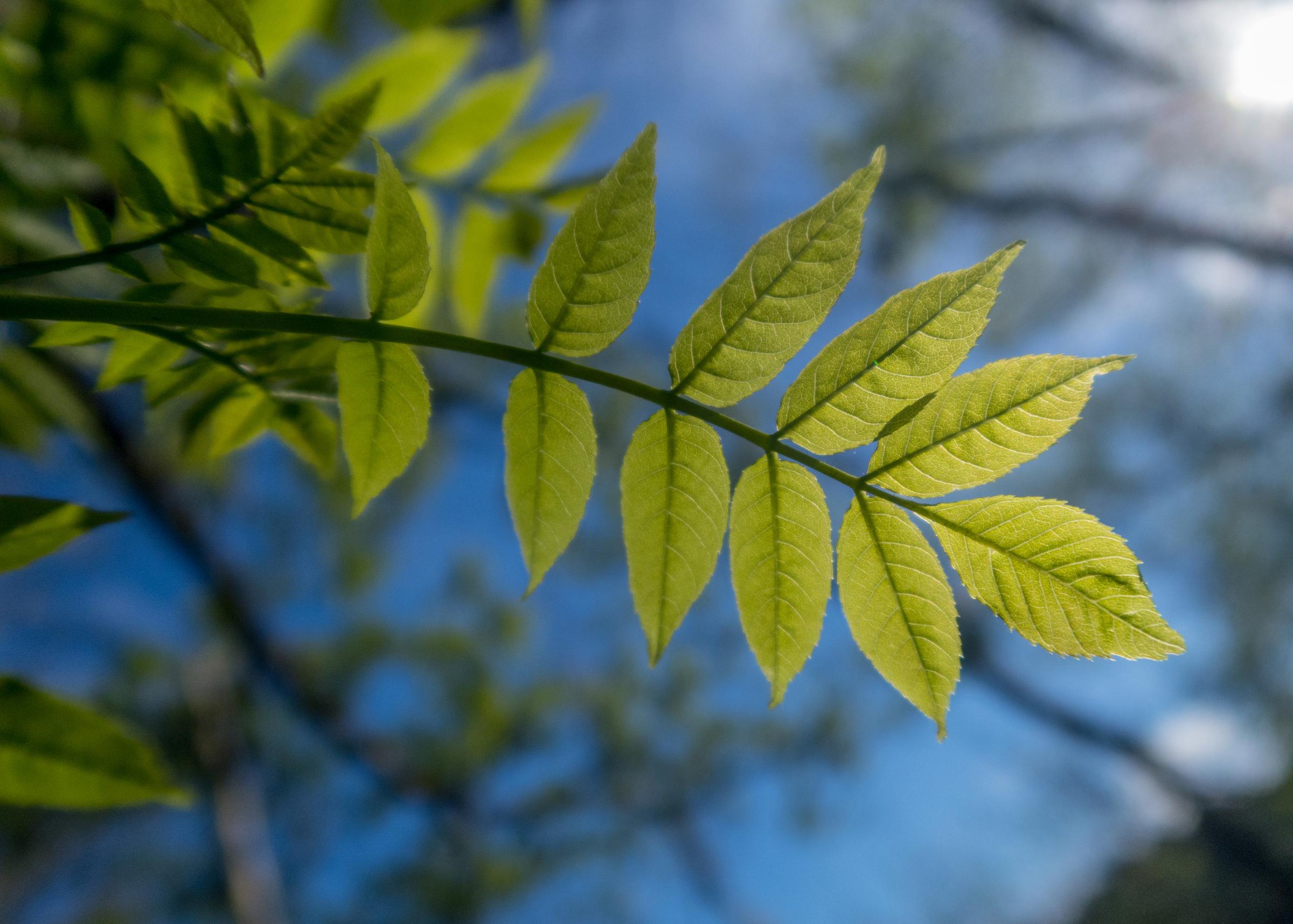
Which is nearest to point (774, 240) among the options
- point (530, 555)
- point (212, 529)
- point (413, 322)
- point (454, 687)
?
point (530, 555)

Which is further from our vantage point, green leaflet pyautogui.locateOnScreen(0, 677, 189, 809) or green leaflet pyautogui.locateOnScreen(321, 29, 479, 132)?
green leaflet pyautogui.locateOnScreen(321, 29, 479, 132)

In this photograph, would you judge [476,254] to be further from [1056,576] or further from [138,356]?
[1056,576]

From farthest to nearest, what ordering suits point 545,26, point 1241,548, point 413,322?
point 1241,548 < point 545,26 < point 413,322

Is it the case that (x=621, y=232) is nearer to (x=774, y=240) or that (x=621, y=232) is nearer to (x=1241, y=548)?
(x=774, y=240)

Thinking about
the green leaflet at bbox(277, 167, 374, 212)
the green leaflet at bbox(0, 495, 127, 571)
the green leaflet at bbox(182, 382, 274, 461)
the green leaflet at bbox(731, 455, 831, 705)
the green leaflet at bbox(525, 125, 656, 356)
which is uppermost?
the green leaflet at bbox(277, 167, 374, 212)

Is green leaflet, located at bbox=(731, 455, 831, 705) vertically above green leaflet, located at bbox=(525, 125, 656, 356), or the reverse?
green leaflet, located at bbox=(525, 125, 656, 356)

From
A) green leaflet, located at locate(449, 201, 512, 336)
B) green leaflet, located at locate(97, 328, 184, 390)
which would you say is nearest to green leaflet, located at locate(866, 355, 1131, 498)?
green leaflet, located at locate(97, 328, 184, 390)

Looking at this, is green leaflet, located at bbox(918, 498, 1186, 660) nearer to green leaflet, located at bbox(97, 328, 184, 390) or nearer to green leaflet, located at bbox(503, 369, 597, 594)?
green leaflet, located at bbox(503, 369, 597, 594)
